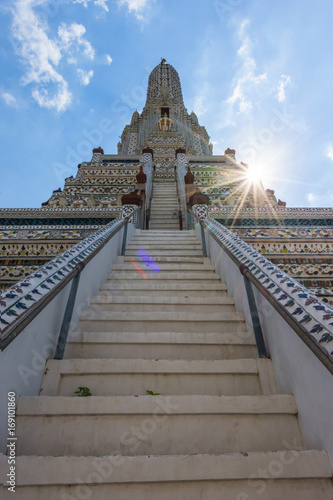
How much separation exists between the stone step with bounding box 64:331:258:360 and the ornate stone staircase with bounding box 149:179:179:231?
574cm

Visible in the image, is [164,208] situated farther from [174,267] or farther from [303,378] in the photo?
[303,378]

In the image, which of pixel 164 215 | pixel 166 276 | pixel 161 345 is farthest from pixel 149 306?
pixel 164 215

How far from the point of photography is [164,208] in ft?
30.2

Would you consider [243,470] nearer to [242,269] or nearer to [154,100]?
[242,269]

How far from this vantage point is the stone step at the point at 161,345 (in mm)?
2375

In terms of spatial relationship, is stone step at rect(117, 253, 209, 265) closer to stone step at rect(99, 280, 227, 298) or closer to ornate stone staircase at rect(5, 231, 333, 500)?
stone step at rect(99, 280, 227, 298)

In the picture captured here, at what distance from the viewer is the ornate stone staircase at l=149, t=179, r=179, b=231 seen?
8258 mm

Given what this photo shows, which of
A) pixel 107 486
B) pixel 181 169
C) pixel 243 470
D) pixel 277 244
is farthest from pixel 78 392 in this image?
pixel 181 169

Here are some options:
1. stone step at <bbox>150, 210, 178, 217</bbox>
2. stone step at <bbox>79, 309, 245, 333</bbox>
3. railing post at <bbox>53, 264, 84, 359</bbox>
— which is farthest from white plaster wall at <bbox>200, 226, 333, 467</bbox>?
stone step at <bbox>150, 210, 178, 217</bbox>

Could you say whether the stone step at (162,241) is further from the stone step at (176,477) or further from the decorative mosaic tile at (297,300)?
the stone step at (176,477)

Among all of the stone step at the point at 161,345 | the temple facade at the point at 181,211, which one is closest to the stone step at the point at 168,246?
the temple facade at the point at 181,211

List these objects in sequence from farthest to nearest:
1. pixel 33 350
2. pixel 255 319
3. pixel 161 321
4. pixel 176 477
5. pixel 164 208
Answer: pixel 164 208 → pixel 161 321 → pixel 255 319 → pixel 33 350 → pixel 176 477

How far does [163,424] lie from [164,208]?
7863 millimetres

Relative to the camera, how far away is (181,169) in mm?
11961
